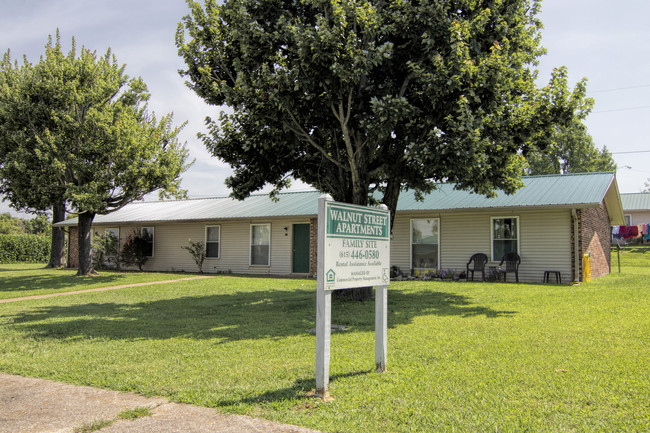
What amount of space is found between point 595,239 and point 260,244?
1318cm

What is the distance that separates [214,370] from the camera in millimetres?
5281

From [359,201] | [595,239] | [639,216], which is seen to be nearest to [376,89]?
[359,201]

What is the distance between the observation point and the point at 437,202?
17750mm

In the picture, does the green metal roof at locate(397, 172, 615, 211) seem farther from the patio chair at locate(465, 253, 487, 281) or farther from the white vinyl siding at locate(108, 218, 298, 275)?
the white vinyl siding at locate(108, 218, 298, 275)

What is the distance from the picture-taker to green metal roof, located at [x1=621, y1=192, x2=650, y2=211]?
40.0 metres

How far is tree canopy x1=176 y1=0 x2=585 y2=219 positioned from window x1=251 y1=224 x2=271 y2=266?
8.82 m

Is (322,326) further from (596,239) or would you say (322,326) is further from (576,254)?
(596,239)

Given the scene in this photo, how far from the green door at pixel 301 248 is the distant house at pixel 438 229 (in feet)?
0.14

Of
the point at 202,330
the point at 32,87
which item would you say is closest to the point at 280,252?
the point at 32,87

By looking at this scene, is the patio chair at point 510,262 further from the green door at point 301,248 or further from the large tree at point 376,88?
the green door at point 301,248

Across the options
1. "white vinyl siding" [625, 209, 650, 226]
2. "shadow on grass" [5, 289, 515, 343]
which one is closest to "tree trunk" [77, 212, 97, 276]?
"shadow on grass" [5, 289, 515, 343]

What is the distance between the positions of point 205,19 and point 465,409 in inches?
390

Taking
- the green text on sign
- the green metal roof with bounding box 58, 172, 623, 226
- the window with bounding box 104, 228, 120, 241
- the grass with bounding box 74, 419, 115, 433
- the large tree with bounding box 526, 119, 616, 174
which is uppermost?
the large tree with bounding box 526, 119, 616, 174

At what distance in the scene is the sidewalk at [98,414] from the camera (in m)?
3.69
